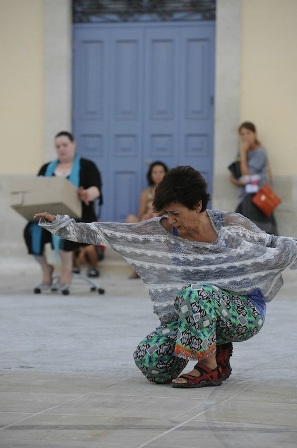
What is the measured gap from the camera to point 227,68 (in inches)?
598

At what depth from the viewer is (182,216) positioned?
660 cm

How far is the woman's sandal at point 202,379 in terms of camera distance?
6672 mm

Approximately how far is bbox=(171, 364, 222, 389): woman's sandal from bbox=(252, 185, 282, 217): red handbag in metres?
8.02

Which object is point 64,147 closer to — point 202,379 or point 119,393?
point 202,379

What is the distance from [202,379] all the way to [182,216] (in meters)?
0.82

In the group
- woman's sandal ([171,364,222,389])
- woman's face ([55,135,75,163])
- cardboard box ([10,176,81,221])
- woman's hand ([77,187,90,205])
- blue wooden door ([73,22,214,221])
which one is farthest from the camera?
blue wooden door ([73,22,214,221])

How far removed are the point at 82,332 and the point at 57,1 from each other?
6.90m

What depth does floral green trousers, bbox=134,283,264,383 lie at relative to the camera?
6.53 meters

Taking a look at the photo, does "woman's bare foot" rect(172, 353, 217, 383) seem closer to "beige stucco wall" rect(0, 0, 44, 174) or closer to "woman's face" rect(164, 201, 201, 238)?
"woman's face" rect(164, 201, 201, 238)

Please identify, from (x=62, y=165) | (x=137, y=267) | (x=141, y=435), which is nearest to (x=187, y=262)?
(x=137, y=267)

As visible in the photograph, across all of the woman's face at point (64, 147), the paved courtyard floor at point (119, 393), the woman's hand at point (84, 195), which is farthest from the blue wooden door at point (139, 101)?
the paved courtyard floor at point (119, 393)

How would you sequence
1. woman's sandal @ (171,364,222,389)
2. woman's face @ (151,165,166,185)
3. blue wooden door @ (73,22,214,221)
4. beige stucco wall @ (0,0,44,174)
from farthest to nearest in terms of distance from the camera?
beige stucco wall @ (0,0,44,174), blue wooden door @ (73,22,214,221), woman's face @ (151,165,166,185), woman's sandal @ (171,364,222,389)

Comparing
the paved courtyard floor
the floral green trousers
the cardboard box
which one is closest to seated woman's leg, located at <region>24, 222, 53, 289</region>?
the cardboard box

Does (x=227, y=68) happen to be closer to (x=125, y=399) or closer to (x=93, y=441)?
(x=125, y=399)
